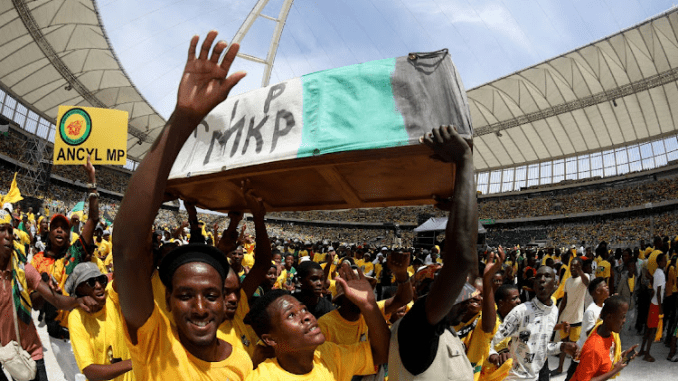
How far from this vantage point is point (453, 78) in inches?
70.6

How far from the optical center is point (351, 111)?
1949 millimetres

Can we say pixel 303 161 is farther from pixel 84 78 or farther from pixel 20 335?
pixel 84 78

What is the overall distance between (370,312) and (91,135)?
888cm

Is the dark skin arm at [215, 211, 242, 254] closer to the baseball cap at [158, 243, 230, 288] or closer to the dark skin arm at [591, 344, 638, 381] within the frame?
the baseball cap at [158, 243, 230, 288]

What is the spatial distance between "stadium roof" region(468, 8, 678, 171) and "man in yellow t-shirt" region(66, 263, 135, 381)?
27.6 m

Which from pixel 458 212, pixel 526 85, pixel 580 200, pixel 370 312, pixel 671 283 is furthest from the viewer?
pixel 580 200

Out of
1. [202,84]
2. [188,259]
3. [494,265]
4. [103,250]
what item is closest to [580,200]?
[103,250]

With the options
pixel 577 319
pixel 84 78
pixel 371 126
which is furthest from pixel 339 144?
pixel 84 78

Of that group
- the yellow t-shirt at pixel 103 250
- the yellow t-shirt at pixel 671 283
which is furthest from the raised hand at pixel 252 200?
the yellow t-shirt at pixel 671 283

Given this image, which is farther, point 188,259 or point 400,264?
point 400,264

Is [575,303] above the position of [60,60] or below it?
below

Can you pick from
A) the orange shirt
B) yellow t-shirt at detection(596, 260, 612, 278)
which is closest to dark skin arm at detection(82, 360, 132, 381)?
the orange shirt

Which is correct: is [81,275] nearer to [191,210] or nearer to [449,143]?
[191,210]

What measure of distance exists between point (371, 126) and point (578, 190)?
39.8 metres
